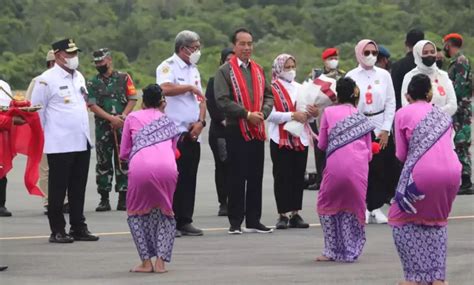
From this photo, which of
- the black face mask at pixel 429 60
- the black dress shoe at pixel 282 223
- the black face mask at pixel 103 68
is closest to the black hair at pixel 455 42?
the black face mask at pixel 429 60

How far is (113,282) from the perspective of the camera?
38.5ft

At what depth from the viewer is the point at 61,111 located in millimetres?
14531

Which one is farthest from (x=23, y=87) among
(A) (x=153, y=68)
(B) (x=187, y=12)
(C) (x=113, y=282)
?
(C) (x=113, y=282)

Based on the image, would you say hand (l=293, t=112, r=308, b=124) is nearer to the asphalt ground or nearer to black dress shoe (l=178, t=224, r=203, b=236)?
the asphalt ground

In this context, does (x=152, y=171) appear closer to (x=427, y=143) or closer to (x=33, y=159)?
(x=33, y=159)

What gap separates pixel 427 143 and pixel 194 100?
4.40 m

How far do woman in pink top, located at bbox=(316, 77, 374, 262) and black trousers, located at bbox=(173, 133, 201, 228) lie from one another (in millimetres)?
2152

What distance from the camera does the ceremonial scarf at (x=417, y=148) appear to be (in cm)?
1122

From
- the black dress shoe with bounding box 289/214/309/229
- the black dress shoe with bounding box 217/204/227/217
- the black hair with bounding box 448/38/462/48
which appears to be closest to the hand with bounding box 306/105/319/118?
the black dress shoe with bounding box 289/214/309/229

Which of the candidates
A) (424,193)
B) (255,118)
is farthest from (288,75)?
(424,193)

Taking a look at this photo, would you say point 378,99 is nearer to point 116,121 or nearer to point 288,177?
point 288,177

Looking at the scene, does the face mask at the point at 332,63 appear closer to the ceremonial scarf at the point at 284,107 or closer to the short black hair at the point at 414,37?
the short black hair at the point at 414,37

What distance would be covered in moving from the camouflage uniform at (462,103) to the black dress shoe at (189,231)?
482cm

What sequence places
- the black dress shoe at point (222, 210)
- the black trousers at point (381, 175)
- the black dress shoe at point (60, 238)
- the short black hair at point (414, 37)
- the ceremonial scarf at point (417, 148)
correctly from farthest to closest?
→ the short black hair at point (414, 37) → the black dress shoe at point (222, 210) → the black trousers at point (381, 175) → the black dress shoe at point (60, 238) → the ceremonial scarf at point (417, 148)
